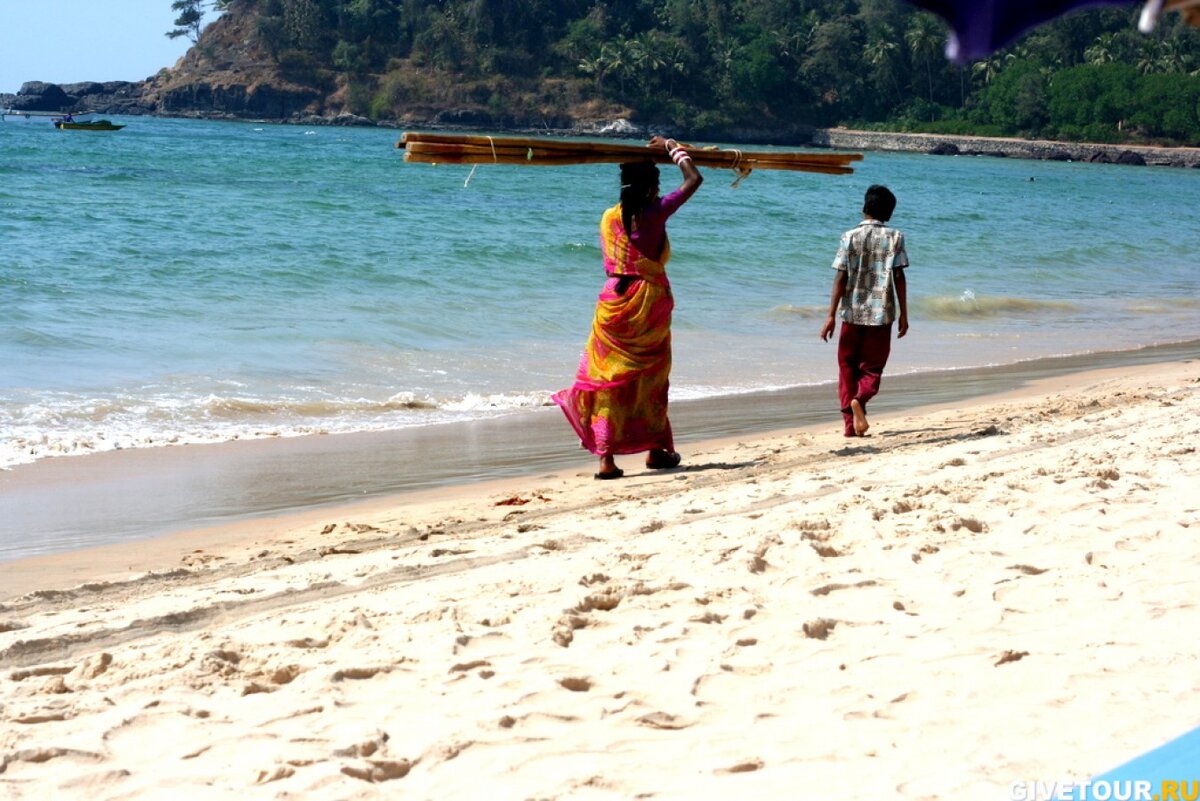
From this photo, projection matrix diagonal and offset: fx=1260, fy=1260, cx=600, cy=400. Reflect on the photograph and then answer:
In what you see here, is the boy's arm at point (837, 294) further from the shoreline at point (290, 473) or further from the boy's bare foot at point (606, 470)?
the boy's bare foot at point (606, 470)

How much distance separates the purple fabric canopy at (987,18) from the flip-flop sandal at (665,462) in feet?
13.7

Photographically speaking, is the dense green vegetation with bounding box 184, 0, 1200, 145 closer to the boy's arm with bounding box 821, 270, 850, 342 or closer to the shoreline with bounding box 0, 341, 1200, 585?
the shoreline with bounding box 0, 341, 1200, 585

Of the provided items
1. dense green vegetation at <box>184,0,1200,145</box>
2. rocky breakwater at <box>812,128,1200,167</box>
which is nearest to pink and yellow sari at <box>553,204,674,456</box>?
rocky breakwater at <box>812,128,1200,167</box>

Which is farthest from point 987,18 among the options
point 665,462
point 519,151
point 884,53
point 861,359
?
point 884,53

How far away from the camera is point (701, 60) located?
102 m

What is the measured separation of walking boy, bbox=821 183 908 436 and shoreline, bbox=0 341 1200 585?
780mm

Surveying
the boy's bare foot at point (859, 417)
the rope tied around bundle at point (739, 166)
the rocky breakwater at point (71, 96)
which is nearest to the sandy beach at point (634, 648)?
the boy's bare foot at point (859, 417)

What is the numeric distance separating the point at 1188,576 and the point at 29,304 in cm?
980

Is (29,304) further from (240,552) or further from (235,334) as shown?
(240,552)

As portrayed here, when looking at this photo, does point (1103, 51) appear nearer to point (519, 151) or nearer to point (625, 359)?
point (625, 359)

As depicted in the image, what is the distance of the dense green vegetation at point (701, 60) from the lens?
90500 mm

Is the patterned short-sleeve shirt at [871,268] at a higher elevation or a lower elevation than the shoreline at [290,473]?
higher

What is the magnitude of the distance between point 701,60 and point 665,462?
99.7 meters

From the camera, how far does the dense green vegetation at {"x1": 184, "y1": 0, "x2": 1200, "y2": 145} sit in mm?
90500
